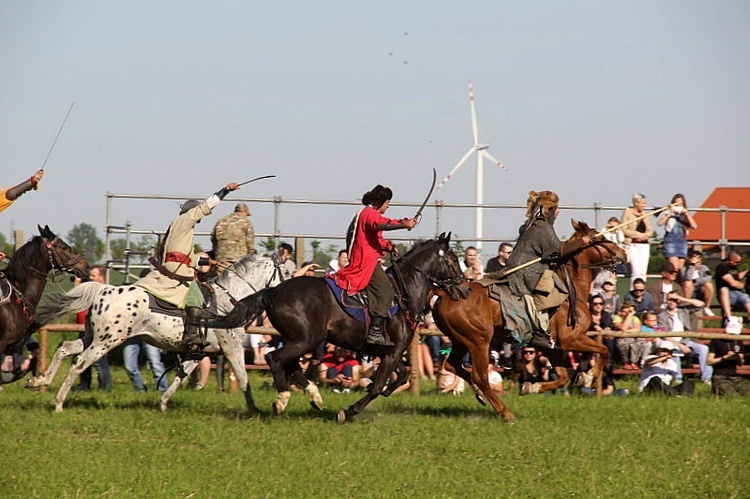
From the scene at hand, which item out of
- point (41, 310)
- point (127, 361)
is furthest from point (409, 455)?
point (127, 361)

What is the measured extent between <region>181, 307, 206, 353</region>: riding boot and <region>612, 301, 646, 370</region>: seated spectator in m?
6.18

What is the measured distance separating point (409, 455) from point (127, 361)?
6364 mm

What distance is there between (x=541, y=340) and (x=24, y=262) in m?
6.11

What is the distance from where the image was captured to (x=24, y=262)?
13.4 m

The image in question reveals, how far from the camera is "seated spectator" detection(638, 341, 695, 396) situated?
49.9ft

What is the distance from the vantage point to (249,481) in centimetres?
889

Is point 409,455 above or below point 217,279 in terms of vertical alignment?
below

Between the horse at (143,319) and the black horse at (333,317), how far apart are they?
67 cm

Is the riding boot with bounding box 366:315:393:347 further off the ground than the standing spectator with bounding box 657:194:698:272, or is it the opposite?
the standing spectator with bounding box 657:194:698:272

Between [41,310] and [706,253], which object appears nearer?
[41,310]

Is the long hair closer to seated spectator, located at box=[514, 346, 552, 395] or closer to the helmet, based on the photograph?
the helmet

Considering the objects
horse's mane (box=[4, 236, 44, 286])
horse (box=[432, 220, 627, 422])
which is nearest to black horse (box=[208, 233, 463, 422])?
horse (box=[432, 220, 627, 422])

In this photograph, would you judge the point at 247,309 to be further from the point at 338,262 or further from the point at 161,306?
the point at 338,262

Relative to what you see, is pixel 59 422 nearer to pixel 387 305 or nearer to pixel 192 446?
pixel 192 446
